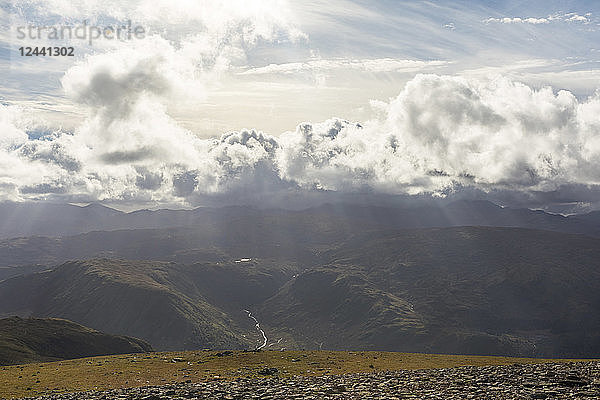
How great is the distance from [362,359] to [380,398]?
5869 centimetres

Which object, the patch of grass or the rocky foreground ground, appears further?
the patch of grass

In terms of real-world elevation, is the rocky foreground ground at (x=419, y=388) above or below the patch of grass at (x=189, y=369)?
above

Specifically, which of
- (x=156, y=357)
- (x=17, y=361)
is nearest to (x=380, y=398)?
(x=156, y=357)

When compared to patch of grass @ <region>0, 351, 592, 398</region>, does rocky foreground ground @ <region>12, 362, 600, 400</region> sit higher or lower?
higher

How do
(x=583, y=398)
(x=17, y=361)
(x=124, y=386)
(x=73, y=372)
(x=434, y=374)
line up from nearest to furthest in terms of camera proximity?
1. (x=583, y=398)
2. (x=434, y=374)
3. (x=124, y=386)
4. (x=73, y=372)
5. (x=17, y=361)

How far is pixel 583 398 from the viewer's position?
2934cm


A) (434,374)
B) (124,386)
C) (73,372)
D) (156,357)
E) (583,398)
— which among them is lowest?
(156,357)

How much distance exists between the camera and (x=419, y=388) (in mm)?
38156

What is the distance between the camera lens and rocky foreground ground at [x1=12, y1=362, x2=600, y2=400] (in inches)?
1307

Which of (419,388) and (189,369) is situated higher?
(419,388)

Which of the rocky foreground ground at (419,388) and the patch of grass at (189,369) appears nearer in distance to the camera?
the rocky foreground ground at (419,388)

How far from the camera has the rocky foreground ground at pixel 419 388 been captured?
3319cm

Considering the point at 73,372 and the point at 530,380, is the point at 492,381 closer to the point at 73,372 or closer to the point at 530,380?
the point at 530,380

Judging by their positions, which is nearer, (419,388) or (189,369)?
(419,388)
